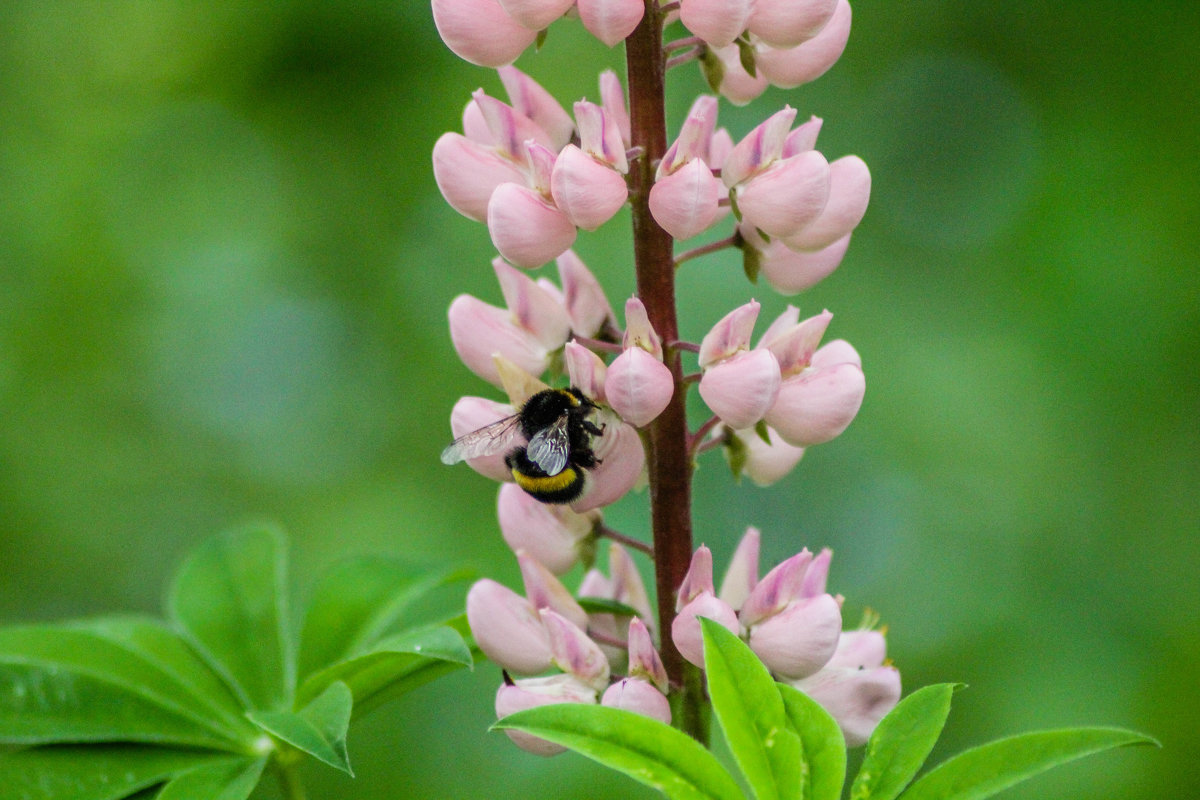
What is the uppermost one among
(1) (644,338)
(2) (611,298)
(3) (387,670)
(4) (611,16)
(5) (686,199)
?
(2) (611,298)

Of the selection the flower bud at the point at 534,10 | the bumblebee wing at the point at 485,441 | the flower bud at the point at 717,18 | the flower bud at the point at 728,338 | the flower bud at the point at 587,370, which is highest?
the flower bud at the point at 534,10

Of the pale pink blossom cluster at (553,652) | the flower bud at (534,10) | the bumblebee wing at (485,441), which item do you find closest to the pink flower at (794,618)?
the pale pink blossom cluster at (553,652)

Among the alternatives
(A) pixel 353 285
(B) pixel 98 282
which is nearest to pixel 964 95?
(A) pixel 353 285

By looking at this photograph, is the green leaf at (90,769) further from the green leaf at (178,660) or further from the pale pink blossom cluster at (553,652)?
the pale pink blossom cluster at (553,652)

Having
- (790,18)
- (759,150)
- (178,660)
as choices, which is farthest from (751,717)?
(178,660)

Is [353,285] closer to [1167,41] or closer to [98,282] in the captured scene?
[98,282]

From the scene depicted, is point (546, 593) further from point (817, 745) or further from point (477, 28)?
point (477, 28)

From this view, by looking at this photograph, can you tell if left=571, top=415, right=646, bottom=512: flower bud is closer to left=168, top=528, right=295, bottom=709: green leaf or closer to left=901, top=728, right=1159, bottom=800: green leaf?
left=901, top=728, right=1159, bottom=800: green leaf
